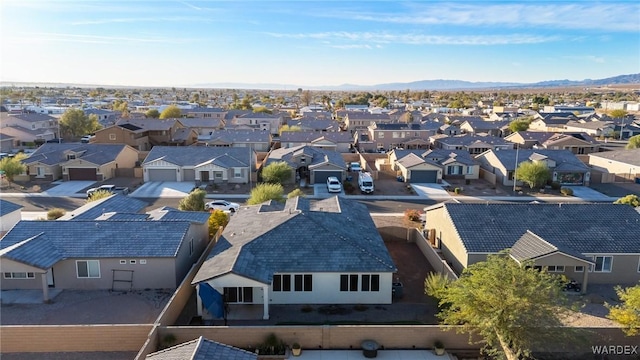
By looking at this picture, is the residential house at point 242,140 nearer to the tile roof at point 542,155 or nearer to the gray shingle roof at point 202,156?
the gray shingle roof at point 202,156

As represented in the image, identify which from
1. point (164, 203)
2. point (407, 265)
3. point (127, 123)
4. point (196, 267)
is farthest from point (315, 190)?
point (127, 123)

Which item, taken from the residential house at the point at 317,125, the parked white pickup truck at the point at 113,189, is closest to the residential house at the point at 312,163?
the parked white pickup truck at the point at 113,189

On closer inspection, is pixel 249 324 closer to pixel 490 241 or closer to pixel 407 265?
pixel 407 265

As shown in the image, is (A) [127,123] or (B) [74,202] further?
(A) [127,123]

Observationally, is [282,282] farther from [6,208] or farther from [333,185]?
[333,185]

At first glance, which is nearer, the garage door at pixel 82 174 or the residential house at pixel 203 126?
the garage door at pixel 82 174

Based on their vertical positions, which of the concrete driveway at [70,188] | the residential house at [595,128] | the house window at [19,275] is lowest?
the concrete driveway at [70,188]
